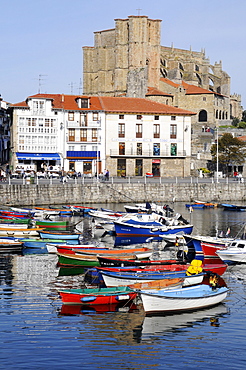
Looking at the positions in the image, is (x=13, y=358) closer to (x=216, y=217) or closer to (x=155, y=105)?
(x=216, y=217)

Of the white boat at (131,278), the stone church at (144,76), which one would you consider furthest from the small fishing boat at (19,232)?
the stone church at (144,76)

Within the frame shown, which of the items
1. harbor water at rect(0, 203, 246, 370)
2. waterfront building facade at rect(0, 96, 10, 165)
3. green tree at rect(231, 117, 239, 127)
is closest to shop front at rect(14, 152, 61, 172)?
waterfront building facade at rect(0, 96, 10, 165)

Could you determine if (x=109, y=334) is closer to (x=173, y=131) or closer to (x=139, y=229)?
(x=139, y=229)

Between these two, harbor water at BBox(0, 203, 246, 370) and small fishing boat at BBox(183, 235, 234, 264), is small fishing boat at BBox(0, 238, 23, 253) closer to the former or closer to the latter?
harbor water at BBox(0, 203, 246, 370)

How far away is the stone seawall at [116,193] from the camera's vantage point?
71.9m

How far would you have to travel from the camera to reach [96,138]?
95.8 m

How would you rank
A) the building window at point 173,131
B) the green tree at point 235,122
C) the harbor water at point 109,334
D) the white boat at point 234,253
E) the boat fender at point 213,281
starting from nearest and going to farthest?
1. the harbor water at point 109,334
2. the boat fender at point 213,281
3. the white boat at point 234,253
4. the building window at point 173,131
5. the green tree at point 235,122

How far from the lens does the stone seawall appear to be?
236 feet

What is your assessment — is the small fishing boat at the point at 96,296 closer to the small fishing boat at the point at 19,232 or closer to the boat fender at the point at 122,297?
the boat fender at the point at 122,297

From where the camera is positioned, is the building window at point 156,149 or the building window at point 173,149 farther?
the building window at point 173,149

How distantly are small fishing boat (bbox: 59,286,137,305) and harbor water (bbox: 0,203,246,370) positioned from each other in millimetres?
371

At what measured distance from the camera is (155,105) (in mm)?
100312

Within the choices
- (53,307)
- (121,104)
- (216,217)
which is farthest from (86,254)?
(121,104)

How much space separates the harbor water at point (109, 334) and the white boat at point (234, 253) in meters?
5.83
